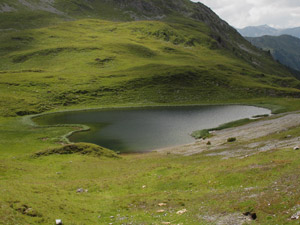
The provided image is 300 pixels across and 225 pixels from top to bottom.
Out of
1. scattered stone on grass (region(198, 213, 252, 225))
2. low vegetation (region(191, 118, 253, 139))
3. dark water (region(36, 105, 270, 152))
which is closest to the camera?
scattered stone on grass (region(198, 213, 252, 225))

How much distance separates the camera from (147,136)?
73562mm

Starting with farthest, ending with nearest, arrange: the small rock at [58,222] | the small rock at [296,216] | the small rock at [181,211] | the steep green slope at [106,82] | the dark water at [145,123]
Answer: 1. the steep green slope at [106,82]
2. the dark water at [145,123]
3. the small rock at [181,211]
4. the small rock at [58,222]
5. the small rock at [296,216]

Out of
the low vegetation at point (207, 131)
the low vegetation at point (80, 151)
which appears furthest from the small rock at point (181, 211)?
the low vegetation at point (207, 131)

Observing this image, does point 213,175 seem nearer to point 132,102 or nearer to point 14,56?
point 132,102

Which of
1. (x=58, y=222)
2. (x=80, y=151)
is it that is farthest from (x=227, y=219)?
(x=80, y=151)

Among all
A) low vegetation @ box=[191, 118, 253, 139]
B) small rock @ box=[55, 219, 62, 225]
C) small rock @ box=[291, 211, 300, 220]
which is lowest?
low vegetation @ box=[191, 118, 253, 139]

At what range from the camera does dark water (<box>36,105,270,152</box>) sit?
69.1 m

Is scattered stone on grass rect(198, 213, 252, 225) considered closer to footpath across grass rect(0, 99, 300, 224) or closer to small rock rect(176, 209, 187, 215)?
footpath across grass rect(0, 99, 300, 224)

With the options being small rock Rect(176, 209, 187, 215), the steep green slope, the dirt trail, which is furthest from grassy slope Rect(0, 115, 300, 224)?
→ the steep green slope

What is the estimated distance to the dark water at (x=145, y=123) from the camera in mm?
69125

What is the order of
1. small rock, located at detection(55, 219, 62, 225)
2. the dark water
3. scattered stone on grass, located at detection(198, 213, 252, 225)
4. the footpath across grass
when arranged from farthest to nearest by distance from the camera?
the dark water < the footpath across grass < small rock, located at detection(55, 219, 62, 225) < scattered stone on grass, located at detection(198, 213, 252, 225)

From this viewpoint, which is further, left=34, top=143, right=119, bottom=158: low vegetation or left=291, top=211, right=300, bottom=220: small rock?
left=34, top=143, right=119, bottom=158: low vegetation

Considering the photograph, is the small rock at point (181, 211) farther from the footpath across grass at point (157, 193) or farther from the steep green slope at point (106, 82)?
the steep green slope at point (106, 82)

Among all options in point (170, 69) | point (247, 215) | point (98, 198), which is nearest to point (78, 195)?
point (98, 198)
